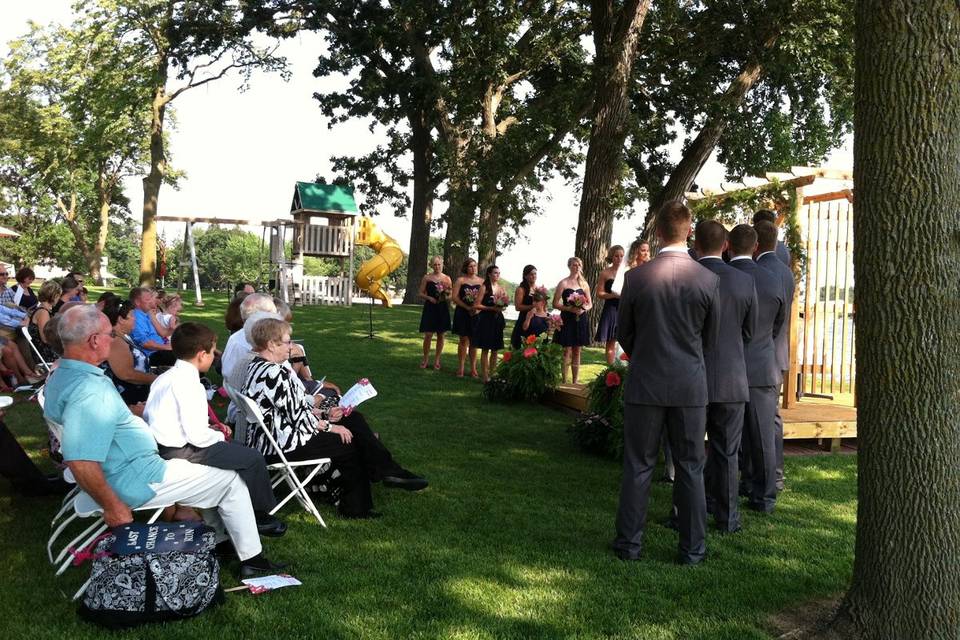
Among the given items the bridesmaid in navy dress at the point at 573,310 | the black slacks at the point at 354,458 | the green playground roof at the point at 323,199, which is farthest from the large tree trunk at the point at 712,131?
the green playground roof at the point at 323,199

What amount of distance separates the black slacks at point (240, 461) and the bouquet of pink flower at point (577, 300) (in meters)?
7.34

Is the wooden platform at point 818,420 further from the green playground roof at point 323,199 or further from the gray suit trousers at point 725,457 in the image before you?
the green playground roof at point 323,199

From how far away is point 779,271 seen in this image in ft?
21.1

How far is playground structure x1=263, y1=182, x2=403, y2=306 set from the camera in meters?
29.0

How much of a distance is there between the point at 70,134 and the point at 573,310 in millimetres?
39923

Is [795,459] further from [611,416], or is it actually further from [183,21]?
[183,21]

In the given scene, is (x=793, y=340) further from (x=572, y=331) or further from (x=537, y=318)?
(x=537, y=318)

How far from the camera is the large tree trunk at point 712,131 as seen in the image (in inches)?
722

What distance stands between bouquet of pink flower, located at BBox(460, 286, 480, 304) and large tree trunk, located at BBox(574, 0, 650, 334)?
14.0 ft

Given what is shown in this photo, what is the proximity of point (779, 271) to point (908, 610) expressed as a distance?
3254 mm

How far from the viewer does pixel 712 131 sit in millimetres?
19016

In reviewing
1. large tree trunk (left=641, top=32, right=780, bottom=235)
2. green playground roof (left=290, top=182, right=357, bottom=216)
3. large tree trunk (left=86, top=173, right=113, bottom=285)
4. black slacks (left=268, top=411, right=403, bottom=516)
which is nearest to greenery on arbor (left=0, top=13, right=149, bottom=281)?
large tree trunk (left=86, top=173, right=113, bottom=285)

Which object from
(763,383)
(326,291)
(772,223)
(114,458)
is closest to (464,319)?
(772,223)

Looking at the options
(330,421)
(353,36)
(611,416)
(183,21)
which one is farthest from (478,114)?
(330,421)
